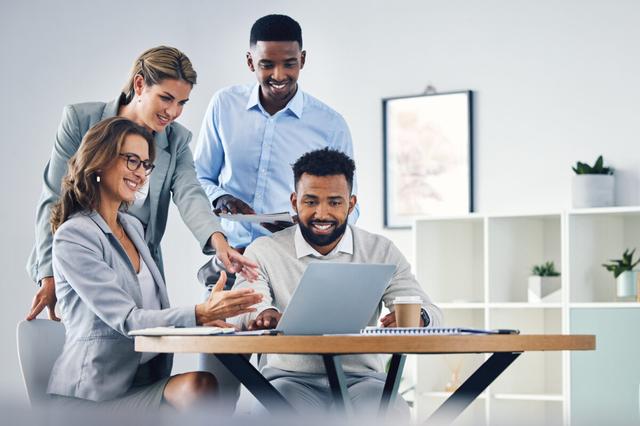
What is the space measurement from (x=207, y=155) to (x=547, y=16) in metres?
2.66

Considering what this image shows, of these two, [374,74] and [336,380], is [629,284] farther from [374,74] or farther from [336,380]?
[336,380]

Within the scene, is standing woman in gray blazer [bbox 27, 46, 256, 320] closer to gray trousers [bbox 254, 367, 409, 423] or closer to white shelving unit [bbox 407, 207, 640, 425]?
gray trousers [bbox 254, 367, 409, 423]

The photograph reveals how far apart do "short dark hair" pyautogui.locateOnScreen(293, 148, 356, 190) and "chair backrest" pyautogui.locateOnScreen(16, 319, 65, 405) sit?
76 cm

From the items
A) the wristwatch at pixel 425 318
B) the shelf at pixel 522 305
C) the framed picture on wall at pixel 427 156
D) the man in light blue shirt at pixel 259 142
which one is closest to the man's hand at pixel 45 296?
the man in light blue shirt at pixel 259 142

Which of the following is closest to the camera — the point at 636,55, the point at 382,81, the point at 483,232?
the point at 636,55

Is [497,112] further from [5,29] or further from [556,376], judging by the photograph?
[5,29]

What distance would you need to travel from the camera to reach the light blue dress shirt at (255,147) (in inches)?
118

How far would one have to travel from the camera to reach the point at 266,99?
294 centimetres

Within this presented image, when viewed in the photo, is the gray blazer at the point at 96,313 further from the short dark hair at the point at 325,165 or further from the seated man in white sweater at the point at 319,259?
the short dark hair at the point at 325,165

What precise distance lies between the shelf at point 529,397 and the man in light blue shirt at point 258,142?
6.37 ft

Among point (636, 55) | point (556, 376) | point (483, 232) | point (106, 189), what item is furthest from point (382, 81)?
point (106, 189)

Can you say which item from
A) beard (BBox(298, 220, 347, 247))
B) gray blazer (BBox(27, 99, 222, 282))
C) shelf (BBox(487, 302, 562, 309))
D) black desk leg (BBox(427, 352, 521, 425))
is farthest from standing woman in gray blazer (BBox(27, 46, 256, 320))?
shelf (BBox(487, 302, 562, 309))

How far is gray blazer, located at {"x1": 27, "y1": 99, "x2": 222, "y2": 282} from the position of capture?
2.51 meters

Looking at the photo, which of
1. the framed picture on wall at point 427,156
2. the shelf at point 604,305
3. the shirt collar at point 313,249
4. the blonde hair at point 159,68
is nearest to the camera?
the shirt collar at point 313,249
